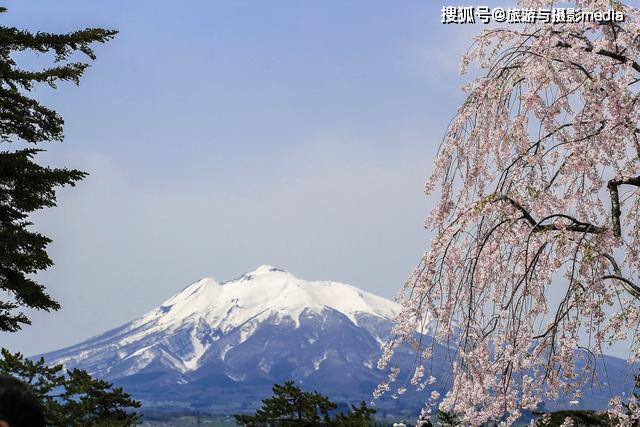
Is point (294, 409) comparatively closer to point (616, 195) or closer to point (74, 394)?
point (74, 394)

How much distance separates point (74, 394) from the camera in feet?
66.1

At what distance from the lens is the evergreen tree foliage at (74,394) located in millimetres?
19688

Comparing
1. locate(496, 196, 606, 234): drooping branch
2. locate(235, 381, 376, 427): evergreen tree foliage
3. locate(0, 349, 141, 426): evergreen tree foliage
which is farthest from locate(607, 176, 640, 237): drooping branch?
locate(0, 349, 141, 426): evergreen tree foliage

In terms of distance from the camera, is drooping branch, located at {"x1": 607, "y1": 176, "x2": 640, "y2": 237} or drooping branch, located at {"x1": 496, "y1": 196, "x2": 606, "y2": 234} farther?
drooping branch, located at {"x1": 607, "y1": 176, "x2": 640, "y2": 237}

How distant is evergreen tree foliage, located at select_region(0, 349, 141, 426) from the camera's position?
19.7 meters

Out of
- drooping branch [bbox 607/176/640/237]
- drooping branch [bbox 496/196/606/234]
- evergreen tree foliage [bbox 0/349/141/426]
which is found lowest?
evergreen tree foliage [bbox 0/349/141/426]

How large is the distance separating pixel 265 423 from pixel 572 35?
9760 millimetres

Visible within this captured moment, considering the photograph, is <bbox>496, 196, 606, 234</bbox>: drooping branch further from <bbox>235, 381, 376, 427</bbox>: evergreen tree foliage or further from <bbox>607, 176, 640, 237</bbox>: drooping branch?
<bbox>235, 381, 376, 427</bbox>: evergreen tree foliage

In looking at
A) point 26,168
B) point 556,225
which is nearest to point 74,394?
point 26,168

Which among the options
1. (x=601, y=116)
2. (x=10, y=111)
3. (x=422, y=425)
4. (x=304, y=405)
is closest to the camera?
(x=601, y=116)

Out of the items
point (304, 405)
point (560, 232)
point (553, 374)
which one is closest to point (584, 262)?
point (560, 232)

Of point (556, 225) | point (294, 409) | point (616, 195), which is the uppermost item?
point (616, 195)

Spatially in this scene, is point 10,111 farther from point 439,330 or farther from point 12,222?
point 439,330

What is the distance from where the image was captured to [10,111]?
57.3ft
